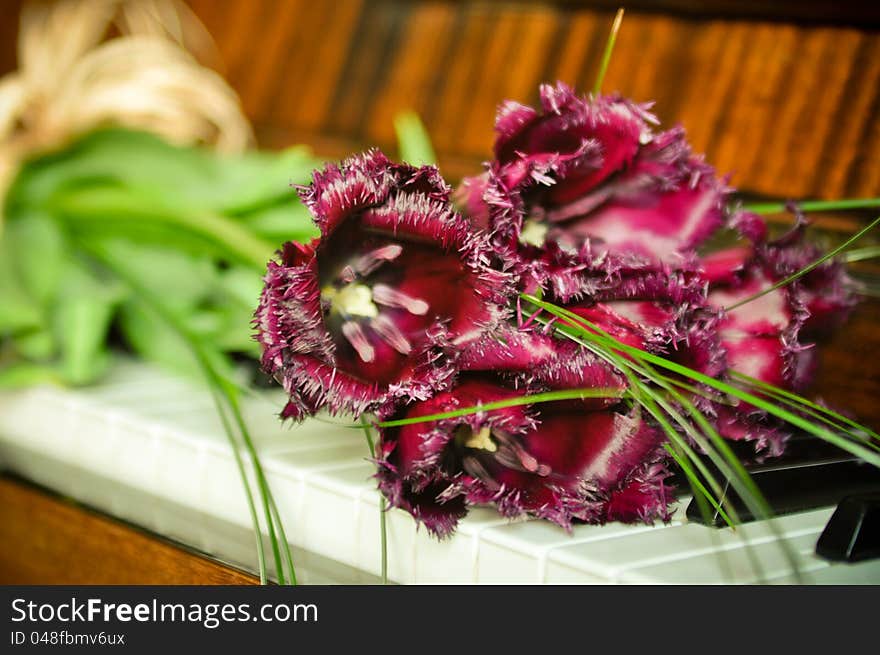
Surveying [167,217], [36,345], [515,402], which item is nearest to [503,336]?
[515,402]

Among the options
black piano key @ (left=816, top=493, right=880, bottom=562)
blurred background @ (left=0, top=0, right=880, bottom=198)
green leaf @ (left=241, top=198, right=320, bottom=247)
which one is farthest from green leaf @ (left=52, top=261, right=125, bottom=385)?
black piano key @ (left=816, top=493, right=880, bottom=562)

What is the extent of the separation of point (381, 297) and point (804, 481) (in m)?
0.27

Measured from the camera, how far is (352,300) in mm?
481

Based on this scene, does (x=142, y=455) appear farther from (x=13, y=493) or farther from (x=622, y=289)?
(x=622, y=289)

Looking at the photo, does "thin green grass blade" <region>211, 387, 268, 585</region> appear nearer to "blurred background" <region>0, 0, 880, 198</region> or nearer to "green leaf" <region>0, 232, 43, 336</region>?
"green leaf" <region>0, 232, 43, 336</region>

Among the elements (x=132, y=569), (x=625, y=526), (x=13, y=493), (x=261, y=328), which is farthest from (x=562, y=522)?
(x=13, y=493)

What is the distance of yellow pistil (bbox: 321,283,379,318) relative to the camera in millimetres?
477

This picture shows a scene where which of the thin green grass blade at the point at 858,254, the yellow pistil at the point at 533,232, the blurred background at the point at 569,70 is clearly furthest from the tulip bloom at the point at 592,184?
the blurred background at the point at 569,70

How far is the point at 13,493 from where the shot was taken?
0.72 m

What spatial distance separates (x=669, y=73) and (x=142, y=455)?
55 centimetres

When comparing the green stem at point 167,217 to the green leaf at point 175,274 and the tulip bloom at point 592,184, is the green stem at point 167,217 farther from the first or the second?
the tulip bloom at point 592,184

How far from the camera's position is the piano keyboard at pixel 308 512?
0.44 m

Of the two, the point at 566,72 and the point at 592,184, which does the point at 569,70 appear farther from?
the point at 592,184

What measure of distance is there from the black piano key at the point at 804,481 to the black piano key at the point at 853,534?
4 centimetres
